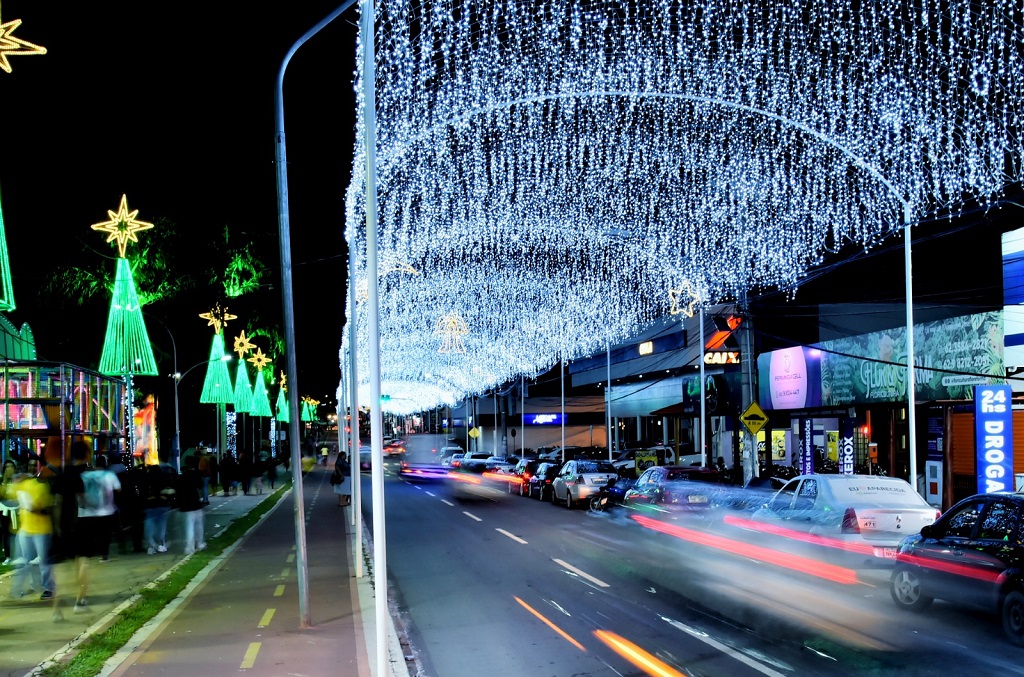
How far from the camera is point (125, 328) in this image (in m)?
25.4

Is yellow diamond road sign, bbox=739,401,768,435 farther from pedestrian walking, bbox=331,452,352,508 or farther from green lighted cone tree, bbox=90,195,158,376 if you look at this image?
green lighted cone tree, bbox=90,195,158,376

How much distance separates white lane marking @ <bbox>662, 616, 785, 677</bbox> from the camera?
878cm

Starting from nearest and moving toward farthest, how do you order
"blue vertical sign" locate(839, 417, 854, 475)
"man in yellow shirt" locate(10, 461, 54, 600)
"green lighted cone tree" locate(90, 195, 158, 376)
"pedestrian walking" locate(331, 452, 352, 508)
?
"man in yellow shirt" locate(10, 461, 54, 600)
"green lighted cone tree" locate(90, 195, 158, 376)
"pedestrian walking" locate(331, 452, 352, 508)
"blue vertical sign" locate(839, 417, 854, 475)

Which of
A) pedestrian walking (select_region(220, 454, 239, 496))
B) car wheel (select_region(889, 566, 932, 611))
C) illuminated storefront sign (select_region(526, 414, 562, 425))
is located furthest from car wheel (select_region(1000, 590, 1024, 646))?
illuminated storefront sign (select_region(526, 414, 562, 425))

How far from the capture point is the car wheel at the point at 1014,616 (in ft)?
32.1

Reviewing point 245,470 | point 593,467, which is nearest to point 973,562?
point 593,467

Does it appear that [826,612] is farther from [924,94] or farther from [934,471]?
[934,471]

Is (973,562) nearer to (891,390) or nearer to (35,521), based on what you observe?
(35,521)

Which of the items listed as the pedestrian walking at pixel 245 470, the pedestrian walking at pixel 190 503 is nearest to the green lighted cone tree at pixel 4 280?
the pedestrian walking at pixel 190 503

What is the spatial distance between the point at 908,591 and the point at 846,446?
60.2 feet

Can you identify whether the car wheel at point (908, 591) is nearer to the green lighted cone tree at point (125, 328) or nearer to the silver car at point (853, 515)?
the silver car at point (853, 515)

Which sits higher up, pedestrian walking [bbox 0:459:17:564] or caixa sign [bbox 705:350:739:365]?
caixa sign [bbox 705:350:739:365]

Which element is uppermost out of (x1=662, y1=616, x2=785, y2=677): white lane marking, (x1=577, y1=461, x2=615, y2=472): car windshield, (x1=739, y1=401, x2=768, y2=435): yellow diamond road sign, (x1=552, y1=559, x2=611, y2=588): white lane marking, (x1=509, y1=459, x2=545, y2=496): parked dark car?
(x1=739, y1=401, x2=768, y2=435): yellow diamond road sign

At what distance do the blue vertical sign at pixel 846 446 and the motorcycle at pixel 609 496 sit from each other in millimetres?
6817
